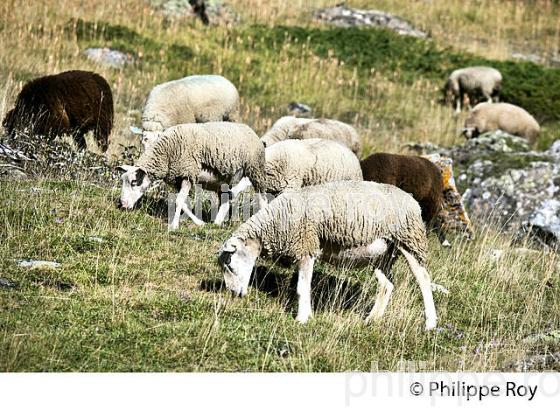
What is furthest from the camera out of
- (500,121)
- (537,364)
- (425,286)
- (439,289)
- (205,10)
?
(205,10)

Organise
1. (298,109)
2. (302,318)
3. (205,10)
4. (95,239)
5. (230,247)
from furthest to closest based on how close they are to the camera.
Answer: (205,10) < (298,109) < (95,239) < (230,247) < (302,318)

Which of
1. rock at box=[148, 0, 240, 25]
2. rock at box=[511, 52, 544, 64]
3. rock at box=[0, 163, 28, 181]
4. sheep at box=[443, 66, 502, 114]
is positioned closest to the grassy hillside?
rock at box=[0, 163, 28, 181]

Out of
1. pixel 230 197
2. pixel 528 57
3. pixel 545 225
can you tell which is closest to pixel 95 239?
pixel 230 197

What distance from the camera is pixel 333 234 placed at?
25.0ft

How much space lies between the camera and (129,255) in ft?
28.3

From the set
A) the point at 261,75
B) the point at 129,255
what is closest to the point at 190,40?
the point at 261,75

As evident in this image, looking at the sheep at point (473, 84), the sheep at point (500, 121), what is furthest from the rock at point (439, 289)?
the sheep at point (473, 84)

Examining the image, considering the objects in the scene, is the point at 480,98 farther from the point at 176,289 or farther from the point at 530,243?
the point at 176,289

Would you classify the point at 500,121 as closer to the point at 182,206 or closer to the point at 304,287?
the point at 182,206

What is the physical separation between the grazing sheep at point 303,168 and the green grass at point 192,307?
1.08 metres

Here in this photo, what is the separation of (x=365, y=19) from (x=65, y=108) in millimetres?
21300

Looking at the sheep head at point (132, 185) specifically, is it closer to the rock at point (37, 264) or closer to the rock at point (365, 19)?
the rock at point (37, 264)

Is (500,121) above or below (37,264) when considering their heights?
below

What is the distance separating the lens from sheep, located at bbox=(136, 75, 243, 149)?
13.4m
